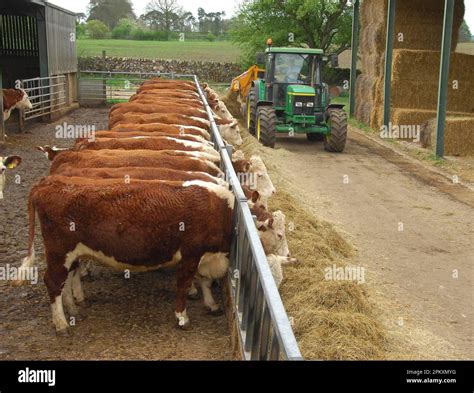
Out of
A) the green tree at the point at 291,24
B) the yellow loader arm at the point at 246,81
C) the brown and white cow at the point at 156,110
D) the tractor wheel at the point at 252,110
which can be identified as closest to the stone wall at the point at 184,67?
the green tree at the point at 291,24

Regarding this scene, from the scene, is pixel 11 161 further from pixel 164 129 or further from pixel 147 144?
pixel 164 129

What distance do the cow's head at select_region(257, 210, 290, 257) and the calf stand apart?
72 cm

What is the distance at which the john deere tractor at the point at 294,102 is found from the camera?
1462 cm

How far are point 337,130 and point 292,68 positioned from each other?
90.6 inches

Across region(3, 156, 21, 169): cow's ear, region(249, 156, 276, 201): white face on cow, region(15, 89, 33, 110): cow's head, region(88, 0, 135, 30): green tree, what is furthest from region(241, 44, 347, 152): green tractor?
region(88, 0, 135, 30): green tree

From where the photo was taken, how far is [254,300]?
368 cm

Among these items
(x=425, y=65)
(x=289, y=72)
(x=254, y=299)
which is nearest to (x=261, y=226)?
(x=254, y=299)

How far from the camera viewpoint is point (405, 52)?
1775 centimetres

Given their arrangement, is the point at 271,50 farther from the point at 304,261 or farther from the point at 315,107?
the point at 304,261

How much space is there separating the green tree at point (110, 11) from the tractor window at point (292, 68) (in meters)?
80.1

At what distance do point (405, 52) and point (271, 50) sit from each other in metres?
4.64

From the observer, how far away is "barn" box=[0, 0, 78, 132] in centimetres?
1798

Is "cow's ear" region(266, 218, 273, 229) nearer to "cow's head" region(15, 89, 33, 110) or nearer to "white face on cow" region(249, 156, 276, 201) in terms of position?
"white face on cow" region(249, 156, 276, 201)
